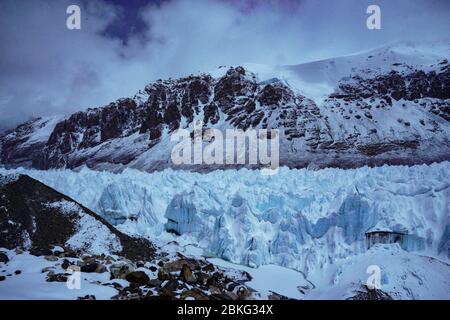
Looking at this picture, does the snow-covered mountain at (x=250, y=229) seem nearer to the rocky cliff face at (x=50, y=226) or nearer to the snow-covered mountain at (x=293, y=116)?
the rocky cliff face at (x=50, y=226)

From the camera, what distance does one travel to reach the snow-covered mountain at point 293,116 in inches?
1487

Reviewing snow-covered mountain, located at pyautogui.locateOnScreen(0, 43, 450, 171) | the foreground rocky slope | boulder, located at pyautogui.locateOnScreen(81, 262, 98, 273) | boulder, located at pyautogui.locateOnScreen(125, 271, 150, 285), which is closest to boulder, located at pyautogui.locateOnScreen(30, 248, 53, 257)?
the foreground rocky slope

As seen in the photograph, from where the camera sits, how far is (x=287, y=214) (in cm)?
1011

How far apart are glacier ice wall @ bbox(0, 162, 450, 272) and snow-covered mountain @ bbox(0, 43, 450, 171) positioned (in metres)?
24.1

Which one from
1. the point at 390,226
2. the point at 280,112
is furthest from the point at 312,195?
the point at 280,112

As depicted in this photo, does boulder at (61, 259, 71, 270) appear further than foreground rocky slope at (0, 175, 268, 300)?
Yes

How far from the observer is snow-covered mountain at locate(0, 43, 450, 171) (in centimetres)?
3778

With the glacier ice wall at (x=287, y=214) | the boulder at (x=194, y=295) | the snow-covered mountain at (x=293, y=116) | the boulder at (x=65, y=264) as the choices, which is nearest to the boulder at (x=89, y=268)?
the boulder at (x=65, y=264)

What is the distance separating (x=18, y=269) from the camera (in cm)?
634

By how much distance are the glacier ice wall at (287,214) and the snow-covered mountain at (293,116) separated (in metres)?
24.1

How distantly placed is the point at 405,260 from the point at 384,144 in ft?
102

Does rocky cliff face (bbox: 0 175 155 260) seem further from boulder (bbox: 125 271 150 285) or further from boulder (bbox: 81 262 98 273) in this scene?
boulder (bbox: 125 271 150 285)

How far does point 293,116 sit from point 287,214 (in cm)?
3463

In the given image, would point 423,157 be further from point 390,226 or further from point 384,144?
point 390,226
